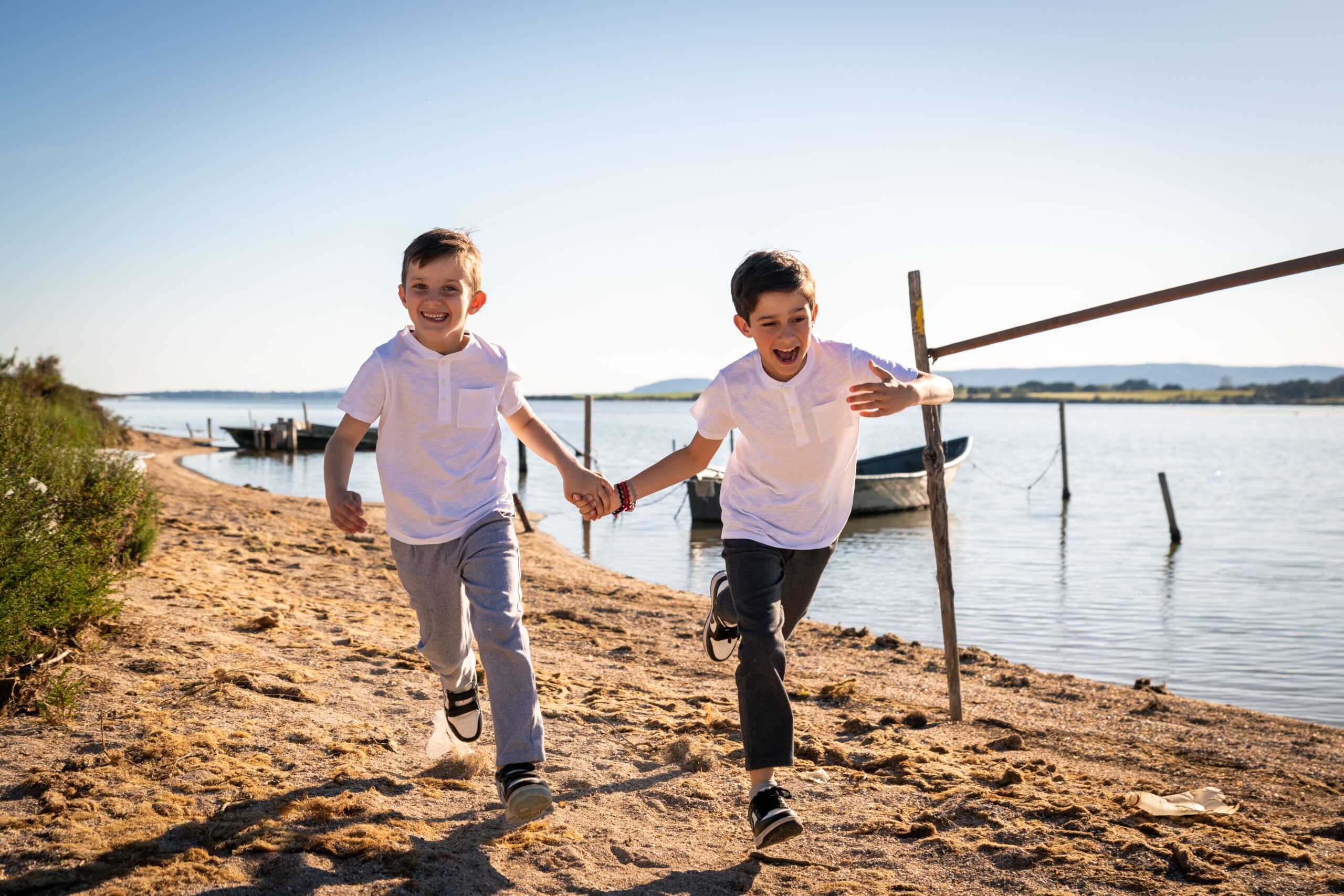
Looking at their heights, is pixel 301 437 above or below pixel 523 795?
above

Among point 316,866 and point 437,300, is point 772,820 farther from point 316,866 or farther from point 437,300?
point 437,300

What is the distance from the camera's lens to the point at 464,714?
3865 millimetres

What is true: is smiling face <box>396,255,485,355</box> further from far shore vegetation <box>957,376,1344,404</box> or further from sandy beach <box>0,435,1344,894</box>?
far shore vegetation <box>957,376,1344,404</box>

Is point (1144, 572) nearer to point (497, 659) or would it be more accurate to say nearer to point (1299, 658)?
point (1299, 658)

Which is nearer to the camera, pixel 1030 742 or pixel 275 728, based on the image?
pixel 275 728

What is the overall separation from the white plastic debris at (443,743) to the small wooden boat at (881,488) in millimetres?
14849

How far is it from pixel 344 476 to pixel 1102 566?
16.4m

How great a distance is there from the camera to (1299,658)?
32.6 feet

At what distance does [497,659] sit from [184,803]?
1206 mm

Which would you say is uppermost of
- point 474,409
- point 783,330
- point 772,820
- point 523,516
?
point 783,330

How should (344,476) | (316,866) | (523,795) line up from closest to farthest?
(316,866) < (523,795) < (344,476)

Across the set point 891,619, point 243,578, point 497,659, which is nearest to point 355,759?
point 497,659

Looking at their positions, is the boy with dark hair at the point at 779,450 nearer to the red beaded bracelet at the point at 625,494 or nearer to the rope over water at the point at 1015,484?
the red beaded bracelet at the point at 625,494

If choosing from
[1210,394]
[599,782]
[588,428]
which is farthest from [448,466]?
[1210,394]
